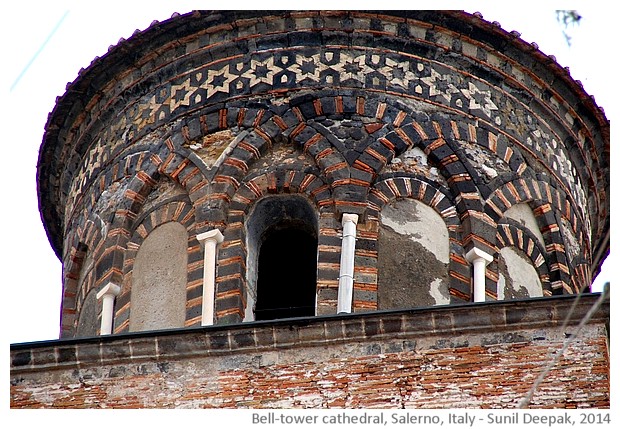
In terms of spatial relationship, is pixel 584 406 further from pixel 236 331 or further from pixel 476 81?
pixel 476 81

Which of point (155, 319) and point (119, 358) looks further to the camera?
point (155, 319)

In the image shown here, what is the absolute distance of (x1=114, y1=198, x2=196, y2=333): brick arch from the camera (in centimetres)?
2028

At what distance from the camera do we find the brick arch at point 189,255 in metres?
20.3

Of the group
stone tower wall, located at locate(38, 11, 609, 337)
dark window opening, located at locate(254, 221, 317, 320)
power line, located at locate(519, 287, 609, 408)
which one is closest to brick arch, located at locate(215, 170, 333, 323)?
stone tower wall, located at locate(38, 11, 609, 337)

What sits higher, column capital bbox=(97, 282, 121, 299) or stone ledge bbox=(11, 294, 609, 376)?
column capital bbox=(97, 282, 121, 299)

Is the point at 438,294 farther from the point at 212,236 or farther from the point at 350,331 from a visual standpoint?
the point at 212,236

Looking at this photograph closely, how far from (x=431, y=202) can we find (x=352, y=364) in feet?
8.21

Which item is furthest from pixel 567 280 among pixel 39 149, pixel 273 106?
pixel 39 149

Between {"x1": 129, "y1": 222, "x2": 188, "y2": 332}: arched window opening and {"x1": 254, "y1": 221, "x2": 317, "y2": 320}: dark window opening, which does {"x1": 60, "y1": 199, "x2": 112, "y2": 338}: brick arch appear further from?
{"x1": 254, "y1": 221, "x2": 317, "y2": 320}: dark window opening

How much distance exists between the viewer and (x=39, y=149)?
74.9 ft

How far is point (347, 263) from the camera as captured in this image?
20.1 metres

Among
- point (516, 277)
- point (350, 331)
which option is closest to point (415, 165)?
point (516, 277)

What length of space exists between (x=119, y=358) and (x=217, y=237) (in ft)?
5.83

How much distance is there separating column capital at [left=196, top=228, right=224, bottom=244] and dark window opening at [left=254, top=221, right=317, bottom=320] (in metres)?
0.51
